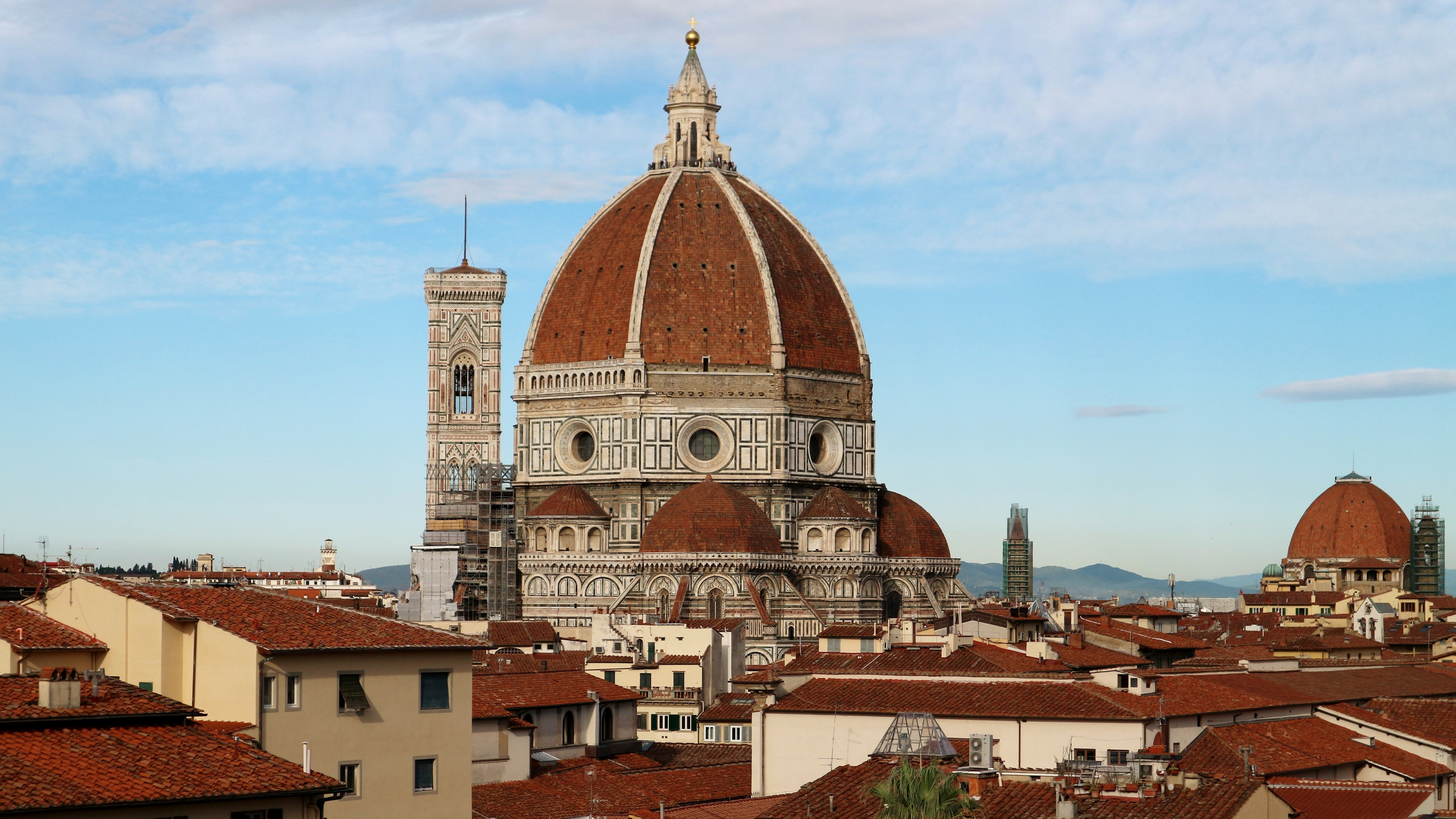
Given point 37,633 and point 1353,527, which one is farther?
point 1353,527

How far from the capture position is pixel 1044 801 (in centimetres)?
2533

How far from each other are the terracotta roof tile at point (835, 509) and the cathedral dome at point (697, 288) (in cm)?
523

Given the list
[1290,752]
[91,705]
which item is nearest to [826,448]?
[1290,752]

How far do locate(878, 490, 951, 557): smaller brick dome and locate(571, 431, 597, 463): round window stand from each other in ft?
37.6

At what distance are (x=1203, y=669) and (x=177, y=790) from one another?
31959 mm

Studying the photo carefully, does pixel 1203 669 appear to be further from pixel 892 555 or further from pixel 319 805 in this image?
pixel 892 555

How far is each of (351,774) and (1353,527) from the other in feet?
386

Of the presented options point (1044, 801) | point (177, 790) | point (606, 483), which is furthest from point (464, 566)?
point (177, 790)

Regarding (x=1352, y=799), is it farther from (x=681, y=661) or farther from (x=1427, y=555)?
(x=1427, y=555)

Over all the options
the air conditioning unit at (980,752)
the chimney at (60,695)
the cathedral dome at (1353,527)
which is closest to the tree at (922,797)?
the air conditioning unit at (980,752)

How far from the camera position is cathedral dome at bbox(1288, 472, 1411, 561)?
13288 centimetres

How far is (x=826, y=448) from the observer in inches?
3514

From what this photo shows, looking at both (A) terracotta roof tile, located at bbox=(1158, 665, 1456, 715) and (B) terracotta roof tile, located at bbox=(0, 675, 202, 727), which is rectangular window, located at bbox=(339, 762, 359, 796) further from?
(A) terracotta roof tile, located at bbox=(1158, 665, 1456, 715)

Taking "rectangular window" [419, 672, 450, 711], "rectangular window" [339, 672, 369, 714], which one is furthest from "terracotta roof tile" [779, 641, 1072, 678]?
"rectangular window" [339, 672, 369, 714]
